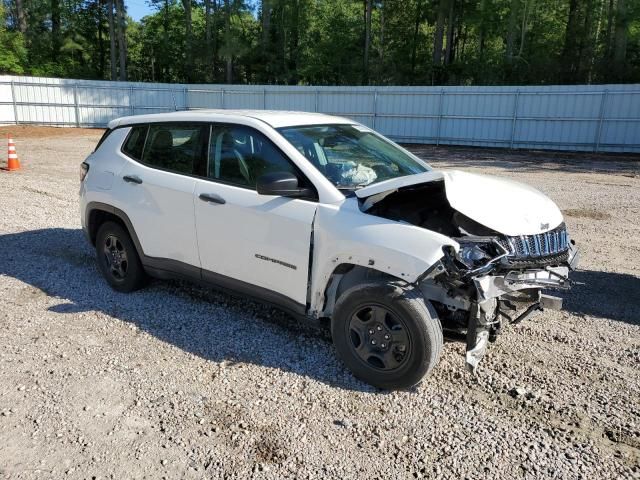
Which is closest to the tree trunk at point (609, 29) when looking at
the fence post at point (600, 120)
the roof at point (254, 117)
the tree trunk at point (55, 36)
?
the fence post at point (600, 120)

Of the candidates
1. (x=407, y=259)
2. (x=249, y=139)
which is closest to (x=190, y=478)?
(x=407, y=259)

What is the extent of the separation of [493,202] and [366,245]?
0.91 metres

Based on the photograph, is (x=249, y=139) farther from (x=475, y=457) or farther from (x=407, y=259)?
(x=475, y=457)

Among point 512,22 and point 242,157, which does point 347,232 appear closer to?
point 242,157

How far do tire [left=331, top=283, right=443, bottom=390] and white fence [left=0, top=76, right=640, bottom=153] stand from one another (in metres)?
21.1

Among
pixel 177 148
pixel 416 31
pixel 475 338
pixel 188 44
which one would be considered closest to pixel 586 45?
pixel 416 31

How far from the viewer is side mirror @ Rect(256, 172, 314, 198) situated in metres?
3.65

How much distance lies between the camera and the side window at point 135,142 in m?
5.04

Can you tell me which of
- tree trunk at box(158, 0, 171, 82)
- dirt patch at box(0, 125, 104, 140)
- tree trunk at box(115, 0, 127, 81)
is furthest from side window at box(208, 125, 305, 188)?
tree trunk at box(158, 0, 171, 82)

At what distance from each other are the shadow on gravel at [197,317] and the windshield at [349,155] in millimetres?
1325

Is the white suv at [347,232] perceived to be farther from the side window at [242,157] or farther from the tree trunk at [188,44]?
the tree trunk at [188,44]

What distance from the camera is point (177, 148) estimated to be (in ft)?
15.4

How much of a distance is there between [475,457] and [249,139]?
280 centimetres

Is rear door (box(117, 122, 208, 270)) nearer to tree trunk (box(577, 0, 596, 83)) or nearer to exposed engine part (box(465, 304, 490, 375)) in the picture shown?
exposed engine part (box(465, 304, 490, 375))
